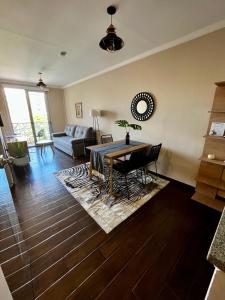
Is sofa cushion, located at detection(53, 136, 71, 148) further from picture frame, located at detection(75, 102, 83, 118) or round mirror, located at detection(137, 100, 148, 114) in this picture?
round mirror, located at detection(137, 100, 148, 114)

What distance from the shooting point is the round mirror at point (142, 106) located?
2.85 m

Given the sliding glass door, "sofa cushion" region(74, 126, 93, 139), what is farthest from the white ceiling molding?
the sliding glass door

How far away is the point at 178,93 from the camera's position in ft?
7.98

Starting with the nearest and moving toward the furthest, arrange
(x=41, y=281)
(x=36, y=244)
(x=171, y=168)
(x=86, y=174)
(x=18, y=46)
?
(x=41, y=281)
(x=36, y=244)
(x=18, y=46)
(x=171, y=168)
(x=86, y=174)

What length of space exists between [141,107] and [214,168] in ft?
5.92

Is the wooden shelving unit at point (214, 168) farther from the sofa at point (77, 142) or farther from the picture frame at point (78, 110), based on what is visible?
the picture frame at point (78, 110)

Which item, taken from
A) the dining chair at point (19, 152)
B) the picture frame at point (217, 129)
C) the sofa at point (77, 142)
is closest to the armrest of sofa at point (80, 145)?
the sofa at point (77, 142)

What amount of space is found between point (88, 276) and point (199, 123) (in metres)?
2.53

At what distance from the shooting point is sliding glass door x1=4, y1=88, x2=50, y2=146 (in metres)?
4.98

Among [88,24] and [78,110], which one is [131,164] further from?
[78,110]

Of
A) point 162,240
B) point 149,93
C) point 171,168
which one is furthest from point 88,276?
point 149,93

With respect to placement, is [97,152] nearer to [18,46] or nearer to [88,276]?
[88,276]

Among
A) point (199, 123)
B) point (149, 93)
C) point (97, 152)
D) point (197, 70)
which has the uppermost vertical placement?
point (197, 70)

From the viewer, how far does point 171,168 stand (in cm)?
278
